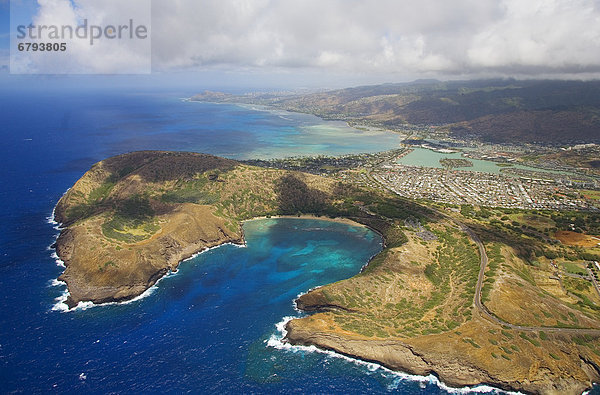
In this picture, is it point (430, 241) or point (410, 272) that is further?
point (430, 241)

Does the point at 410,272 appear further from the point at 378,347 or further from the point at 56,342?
the point at 56,342

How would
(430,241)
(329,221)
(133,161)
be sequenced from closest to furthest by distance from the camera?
(430,241)
(329,221)
(133,161)

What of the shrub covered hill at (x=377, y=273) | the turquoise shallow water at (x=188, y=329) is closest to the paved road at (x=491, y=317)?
the shrub covered hill at (x=377, y=273)

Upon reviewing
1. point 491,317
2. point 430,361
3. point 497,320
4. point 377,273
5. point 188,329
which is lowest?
point 188,329

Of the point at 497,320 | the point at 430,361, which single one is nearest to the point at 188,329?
the point at 430,361

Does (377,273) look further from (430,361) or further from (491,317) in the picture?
(430,361)

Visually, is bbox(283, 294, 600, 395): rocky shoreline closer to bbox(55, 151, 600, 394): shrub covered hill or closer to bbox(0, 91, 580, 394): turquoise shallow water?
bbox(55, 151, 600, 394): shrub covered hill

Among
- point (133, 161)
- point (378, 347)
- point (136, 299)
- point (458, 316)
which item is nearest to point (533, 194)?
point (458, 316)

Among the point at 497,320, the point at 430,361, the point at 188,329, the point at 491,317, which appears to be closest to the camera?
the point at 430,361

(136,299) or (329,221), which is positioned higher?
(329,221)
